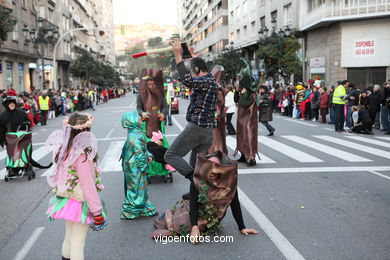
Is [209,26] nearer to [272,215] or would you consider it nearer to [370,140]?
[370,140]

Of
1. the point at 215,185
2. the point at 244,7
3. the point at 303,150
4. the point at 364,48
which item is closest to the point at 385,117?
the point at 303,150

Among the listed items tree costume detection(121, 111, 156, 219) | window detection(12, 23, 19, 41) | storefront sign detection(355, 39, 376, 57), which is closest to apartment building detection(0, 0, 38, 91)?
window detection(12, 23, 19, 41)

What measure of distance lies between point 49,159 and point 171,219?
253 inches

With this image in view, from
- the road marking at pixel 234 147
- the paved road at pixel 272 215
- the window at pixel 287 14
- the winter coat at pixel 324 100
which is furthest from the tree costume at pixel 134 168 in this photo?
the window at pixel 287 14

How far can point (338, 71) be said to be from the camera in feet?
94.2

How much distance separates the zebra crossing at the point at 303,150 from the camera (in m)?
9.04

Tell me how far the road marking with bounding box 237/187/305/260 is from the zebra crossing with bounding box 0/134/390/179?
2963 millimetres

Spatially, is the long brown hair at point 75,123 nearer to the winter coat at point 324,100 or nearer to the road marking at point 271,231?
the road marking at point 271,231

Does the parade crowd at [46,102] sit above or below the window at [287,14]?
below

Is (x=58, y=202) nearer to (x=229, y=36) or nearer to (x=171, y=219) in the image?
(x=171, y=219)

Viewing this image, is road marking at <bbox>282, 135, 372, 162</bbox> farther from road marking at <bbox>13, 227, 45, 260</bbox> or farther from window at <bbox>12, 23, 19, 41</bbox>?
window at <bbox>12, 23, 19, 41</bbox>

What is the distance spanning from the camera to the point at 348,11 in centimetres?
2747

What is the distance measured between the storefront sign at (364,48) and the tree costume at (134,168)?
25960mm

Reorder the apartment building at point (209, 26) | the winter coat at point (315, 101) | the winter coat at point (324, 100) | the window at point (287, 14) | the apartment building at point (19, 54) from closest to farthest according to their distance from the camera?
1. the winter coat at point (324, 100)
2. the winter coat at point (315, 101)
3. the apartment building at point (19, 54)
4. the window at point (287, 14)
5. the apartment building at point (209, 26)
